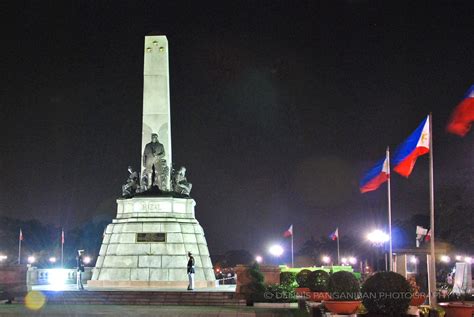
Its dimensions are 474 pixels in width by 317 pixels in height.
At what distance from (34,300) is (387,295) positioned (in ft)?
55.2

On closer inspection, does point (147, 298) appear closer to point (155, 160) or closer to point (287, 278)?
point (287, 278)

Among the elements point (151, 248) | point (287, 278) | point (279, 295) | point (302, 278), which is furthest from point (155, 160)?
point (279, 295)

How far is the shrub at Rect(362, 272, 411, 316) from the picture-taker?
14.7 metres

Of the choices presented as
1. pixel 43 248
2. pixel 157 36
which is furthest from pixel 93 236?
pixel 157 36

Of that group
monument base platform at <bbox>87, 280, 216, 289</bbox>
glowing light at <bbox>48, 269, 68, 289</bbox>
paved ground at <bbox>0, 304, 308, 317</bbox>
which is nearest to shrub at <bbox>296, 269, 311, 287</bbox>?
paved ground at <bbox>0, 304, 308, 317</bbox>

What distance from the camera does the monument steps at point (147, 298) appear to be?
89.2ft

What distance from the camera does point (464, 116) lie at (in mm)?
18672

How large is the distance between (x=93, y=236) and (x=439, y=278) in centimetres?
5631

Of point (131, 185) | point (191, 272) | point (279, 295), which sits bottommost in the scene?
point (279, 295)

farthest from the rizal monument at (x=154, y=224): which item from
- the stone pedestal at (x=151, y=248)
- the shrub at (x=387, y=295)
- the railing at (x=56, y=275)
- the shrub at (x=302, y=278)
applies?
the shrub at (x=387, y=295)

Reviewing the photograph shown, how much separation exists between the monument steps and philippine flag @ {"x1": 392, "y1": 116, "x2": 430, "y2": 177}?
8.51m

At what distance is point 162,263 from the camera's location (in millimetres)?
32656

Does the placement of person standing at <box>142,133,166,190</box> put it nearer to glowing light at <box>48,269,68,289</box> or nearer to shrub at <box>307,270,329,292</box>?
glowing light at <box>48,269,68,289</box>

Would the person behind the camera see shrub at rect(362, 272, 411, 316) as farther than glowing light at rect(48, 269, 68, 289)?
No
